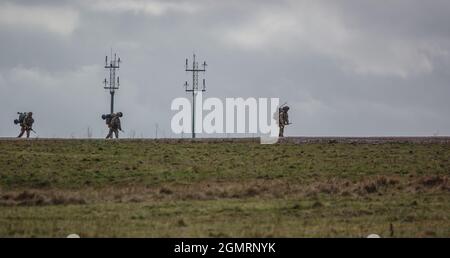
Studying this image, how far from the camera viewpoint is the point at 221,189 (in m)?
33.0

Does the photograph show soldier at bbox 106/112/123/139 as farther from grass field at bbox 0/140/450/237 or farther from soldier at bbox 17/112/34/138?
grass field at bbox 0/140/450/237

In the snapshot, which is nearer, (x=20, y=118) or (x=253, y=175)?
(x=253, y=175)

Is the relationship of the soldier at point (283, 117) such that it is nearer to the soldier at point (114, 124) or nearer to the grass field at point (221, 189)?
the grass field at point (221, 189)

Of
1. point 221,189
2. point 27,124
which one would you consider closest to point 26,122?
point 27,124

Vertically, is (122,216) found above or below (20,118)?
below

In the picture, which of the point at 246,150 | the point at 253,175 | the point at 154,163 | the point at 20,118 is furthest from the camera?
the point at 20,118

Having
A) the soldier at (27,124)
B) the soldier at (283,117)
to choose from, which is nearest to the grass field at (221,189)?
the soldier at (283,117)

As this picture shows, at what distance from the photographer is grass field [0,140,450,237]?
2467 centimetres

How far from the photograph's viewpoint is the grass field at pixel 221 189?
80.9 feet

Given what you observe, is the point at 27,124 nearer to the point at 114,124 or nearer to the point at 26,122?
the point at 26,122

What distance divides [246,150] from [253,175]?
6.87m
